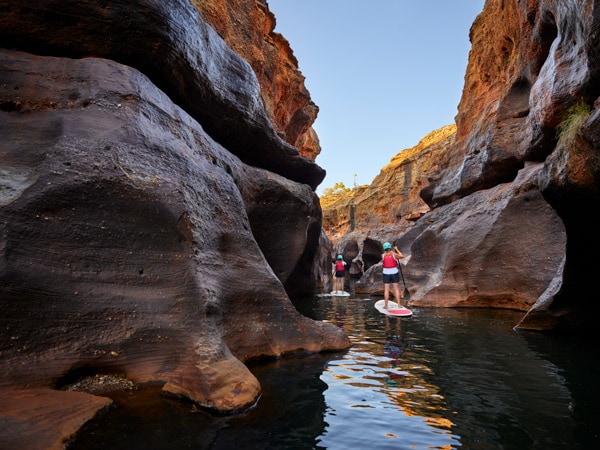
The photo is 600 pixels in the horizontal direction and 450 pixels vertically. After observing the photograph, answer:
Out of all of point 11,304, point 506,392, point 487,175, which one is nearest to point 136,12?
point 11,304

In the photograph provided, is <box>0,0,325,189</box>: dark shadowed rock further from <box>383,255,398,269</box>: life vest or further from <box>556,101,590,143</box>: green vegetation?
<box>556,101,590,143</box>: green vegetation

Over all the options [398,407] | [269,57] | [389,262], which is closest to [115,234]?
[398,407]

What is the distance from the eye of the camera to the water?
10.0 feet

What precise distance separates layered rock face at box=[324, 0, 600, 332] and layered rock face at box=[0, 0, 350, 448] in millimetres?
4757

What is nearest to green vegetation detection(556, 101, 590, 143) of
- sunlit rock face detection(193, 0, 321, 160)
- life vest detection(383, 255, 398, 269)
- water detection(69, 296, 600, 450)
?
water detection(69, 296, 600, 450)

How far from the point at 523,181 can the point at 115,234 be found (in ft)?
37.9

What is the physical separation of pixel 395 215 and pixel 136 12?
39.1 m

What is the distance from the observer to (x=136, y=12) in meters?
6.65

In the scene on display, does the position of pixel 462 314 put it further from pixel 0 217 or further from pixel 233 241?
pixel 0 217

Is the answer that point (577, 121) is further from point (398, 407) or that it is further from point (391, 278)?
point (391, 278)

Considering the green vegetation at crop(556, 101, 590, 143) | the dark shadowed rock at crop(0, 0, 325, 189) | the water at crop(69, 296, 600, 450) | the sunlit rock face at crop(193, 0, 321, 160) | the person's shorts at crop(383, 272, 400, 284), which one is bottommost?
the water at crop(69, 296, 600, 450)

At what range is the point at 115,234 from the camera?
468cm

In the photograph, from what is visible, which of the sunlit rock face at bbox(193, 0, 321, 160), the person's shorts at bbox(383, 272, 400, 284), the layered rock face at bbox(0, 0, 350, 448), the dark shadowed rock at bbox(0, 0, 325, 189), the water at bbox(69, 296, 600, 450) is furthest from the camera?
the sunlit rock face at bbox(193, 0, 321, 160)

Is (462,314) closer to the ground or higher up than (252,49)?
closer to the ground
